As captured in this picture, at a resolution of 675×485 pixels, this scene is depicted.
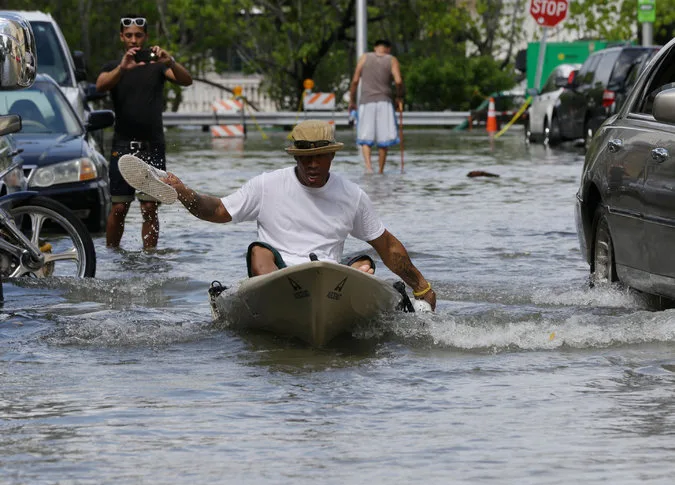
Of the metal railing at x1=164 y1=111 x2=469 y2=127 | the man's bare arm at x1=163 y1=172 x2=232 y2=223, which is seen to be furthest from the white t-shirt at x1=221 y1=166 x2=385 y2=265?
the metal railing at x1=164 y1=111 x2=469 y2=127

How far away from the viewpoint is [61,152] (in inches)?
606

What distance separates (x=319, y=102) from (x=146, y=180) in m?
33.7

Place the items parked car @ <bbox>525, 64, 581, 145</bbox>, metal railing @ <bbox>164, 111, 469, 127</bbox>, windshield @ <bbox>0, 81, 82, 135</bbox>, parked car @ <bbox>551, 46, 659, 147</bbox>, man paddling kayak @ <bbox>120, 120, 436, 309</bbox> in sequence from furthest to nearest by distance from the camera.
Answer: metal railing @ <bbox>164, 111, 469, 127</bbox>
parked car @ <bbox>525, 64, 581, 145</bbox>
parked car @ <bbox>551, 46, 659, 147</bbox>
windshield @ <bbox>0, 81, 82, 135</bbox>
man paddling kayak @ <bbox>120, 120, 436, 309</bbox>

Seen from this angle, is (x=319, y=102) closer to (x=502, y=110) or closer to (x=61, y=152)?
(x=502, y=110)

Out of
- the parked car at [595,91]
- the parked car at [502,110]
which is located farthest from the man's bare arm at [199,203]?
the parked car at [502,110]

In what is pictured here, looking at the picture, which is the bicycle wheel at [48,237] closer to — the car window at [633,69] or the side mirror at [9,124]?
the side mirror at [9,124]

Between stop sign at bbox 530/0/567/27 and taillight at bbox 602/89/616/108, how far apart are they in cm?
1229

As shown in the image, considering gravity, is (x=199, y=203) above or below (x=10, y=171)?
above

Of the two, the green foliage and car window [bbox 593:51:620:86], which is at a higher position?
car window [bbox 593:51:620:86]

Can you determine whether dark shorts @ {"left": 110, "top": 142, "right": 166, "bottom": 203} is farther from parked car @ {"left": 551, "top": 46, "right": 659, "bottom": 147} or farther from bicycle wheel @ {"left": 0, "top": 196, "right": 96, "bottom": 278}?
parked car @ {"left": 551, "top": 46, "right": 659, "bottom": 147}

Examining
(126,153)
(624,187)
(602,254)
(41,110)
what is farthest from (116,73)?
(624,187)

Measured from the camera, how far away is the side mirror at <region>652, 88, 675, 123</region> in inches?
349

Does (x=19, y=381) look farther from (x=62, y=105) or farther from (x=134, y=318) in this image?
(x=62, y=105)

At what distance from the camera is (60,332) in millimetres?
9469
